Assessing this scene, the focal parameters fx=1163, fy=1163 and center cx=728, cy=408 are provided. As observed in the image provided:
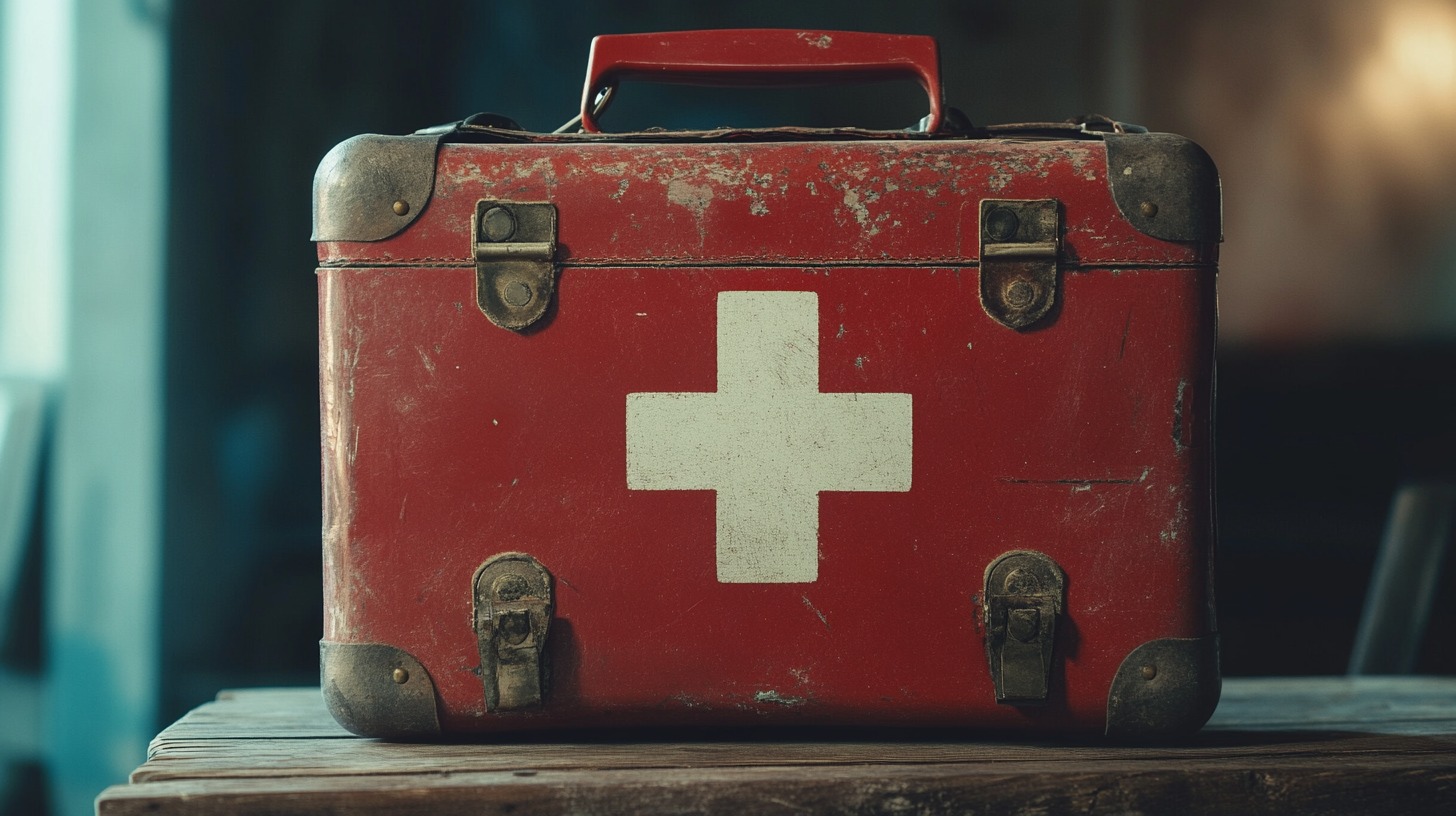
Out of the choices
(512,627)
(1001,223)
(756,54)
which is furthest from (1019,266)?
(512,627)

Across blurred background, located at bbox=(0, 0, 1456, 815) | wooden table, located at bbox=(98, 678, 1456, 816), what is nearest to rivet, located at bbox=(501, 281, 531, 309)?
wooden table, located at bbox=(98, 678, 1456, 816)

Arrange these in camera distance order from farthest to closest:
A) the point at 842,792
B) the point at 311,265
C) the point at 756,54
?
the point at 311,265, the point at 756,54, the point at 842,792

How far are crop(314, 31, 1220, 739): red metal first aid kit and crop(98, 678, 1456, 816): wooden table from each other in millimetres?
29

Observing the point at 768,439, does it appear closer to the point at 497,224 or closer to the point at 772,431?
the point at 772,431

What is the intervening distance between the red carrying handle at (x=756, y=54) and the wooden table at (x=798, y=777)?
0.40m

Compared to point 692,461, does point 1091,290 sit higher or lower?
higher

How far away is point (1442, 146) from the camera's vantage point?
5.34 feet

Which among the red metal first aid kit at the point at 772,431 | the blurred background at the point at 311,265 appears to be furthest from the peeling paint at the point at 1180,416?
the blurred background at the point at 311,265

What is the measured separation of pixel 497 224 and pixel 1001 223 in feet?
0.98

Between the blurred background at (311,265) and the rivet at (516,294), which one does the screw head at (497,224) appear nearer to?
the rivet at (516,294)

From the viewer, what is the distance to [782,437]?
2.29 ft

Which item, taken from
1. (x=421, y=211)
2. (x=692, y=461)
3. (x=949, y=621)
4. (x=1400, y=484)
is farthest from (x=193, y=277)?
(x=1400, y=484)

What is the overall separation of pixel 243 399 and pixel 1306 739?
1263 millimetres

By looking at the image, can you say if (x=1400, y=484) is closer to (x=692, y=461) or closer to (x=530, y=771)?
(x=692, y=461)
